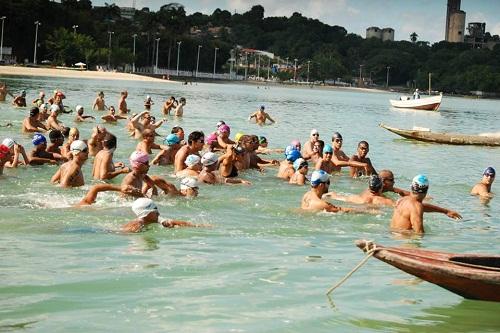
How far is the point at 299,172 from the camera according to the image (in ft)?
55.5

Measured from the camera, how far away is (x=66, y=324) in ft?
25.8

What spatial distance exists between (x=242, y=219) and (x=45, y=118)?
50.0 feet

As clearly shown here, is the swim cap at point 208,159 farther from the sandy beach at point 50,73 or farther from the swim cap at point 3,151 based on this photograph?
the sandy beach at point 50,73

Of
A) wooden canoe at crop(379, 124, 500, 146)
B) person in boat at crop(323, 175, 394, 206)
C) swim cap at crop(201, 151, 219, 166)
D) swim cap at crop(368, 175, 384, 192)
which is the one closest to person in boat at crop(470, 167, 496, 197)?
person in boat at crop(323, 175, 394, 206)

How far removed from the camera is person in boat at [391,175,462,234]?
37.9 feet

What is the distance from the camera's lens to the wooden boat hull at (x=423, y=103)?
236 ft

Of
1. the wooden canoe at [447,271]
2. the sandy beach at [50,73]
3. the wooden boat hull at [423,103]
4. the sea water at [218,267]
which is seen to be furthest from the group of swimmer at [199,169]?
the sandy beach at [50,73]

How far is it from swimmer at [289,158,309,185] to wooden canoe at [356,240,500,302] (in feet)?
27.6

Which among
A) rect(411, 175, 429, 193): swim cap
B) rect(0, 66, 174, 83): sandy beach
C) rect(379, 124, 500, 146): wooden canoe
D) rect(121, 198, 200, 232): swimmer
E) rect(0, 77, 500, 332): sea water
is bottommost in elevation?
rect(0, 77, 500, 332): sea water

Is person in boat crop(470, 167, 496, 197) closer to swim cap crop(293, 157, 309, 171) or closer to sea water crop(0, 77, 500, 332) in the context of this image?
sea water crop(0, 77, 500, 332)

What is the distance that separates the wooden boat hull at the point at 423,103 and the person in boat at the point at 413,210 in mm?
61004

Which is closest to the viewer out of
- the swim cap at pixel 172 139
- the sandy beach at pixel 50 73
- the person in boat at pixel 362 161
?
the person in boat at pixel 362 161

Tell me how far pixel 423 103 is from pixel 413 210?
63170mm

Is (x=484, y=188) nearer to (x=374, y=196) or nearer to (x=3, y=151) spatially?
(x=374, y=196)
